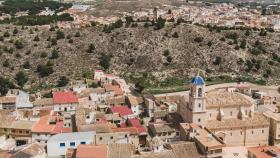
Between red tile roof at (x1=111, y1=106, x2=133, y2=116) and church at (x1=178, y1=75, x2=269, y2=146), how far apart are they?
758 centimetres

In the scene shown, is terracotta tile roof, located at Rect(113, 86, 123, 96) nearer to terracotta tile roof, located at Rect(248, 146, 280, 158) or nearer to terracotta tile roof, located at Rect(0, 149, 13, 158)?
terracotta tile roof, located at Rect(0, 149, 13, 158)

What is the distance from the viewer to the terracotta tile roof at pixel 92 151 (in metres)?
30.3

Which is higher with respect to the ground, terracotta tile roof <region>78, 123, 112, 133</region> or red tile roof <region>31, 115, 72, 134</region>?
terracotta tile roof <region>78, 123, 112, 133</region>

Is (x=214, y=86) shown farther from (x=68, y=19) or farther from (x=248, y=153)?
(x=68, y=19)

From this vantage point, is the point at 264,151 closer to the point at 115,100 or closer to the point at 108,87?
the point at 115,100

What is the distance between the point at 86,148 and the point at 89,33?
51.7m

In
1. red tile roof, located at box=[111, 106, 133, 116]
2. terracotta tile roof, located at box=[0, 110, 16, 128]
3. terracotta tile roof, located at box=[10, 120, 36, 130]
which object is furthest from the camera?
red tile roof, located at box=[111, 106, 133, 116]

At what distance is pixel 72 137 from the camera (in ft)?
114

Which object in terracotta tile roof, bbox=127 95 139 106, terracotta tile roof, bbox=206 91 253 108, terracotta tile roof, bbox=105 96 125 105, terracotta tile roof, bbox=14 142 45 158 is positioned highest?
terracotta tile roof, bbox=206 91 253 108

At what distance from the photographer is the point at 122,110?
4491 cm

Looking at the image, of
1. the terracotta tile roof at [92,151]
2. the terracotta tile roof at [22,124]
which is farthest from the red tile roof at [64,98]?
the terracotta tile roof at [92,151]

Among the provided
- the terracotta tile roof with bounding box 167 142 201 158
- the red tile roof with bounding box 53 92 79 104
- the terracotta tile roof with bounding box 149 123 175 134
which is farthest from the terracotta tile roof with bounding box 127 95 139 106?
the terracotta tile roof with bounding box 167 142 201 158

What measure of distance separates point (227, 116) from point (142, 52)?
37.4 metres

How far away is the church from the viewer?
123 ft
